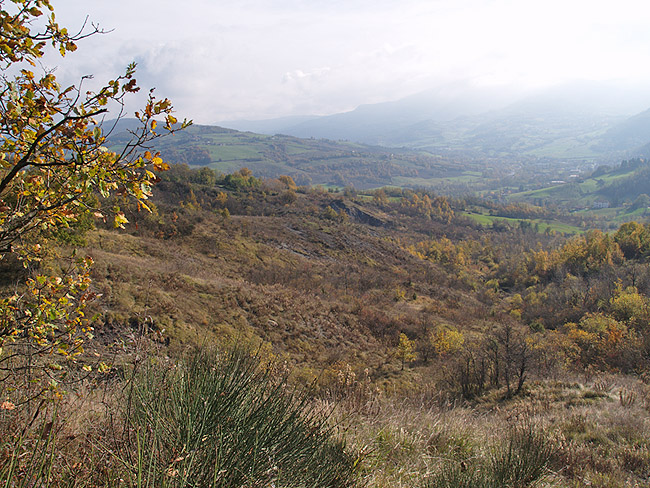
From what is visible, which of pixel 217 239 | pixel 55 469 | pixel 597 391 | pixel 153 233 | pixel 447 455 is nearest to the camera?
pixel 55 469

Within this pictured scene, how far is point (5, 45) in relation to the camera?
1.96 metres

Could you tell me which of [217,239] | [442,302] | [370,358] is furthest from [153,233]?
[442,302]

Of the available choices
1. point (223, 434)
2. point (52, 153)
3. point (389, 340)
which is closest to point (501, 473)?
point (223, 434)

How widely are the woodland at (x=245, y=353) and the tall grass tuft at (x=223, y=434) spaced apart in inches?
0.6

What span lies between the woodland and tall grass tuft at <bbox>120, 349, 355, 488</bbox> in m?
0.01

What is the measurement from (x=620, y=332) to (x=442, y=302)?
15904 millimetres

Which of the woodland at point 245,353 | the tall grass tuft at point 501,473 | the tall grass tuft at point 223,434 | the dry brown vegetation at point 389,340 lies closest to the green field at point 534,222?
the dry brown vegetation at point 389,340

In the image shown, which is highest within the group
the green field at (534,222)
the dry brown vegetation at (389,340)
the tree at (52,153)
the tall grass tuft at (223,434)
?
the tree at (52,153)

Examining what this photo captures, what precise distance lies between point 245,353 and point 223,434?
0.97 metres

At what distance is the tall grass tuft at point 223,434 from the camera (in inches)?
71.6

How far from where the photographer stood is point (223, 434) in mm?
1998

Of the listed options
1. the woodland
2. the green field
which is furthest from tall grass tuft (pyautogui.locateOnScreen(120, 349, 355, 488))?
the green field

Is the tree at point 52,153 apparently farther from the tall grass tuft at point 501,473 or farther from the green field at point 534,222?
the green field at point 534,222

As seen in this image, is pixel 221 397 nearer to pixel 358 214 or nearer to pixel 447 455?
pixel 447 455
